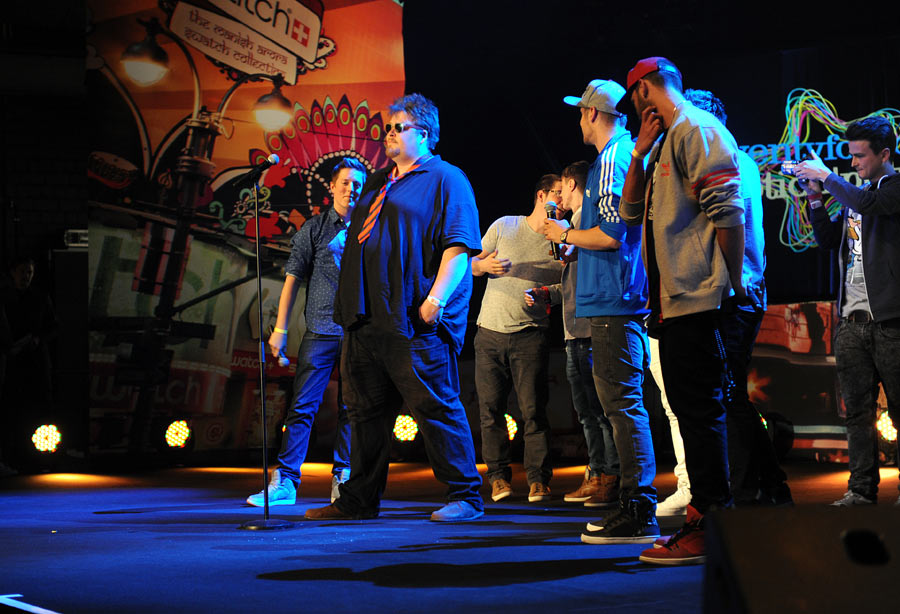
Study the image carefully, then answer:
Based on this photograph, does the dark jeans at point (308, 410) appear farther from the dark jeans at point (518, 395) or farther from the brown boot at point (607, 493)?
the brown boot at point (607, 493)

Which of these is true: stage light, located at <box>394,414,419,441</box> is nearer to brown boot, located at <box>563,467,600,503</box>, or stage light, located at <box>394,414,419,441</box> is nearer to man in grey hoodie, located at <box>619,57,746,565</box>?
brown boot, located at <box>563,467,600,503</box>

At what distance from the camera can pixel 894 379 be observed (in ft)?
13.1

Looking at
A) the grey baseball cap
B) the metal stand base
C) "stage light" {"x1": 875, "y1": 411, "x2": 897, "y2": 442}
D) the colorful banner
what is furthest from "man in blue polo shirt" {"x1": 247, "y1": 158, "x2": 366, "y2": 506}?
"stage light" {"x1": 875, "y1": 411, "x2": 897, "y2": 442}

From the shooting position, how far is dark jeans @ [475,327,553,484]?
5.00 meters

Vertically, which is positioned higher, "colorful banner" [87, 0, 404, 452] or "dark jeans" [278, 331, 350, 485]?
"colorful banner" [87, 0, 404, 452]

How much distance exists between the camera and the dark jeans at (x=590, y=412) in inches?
187

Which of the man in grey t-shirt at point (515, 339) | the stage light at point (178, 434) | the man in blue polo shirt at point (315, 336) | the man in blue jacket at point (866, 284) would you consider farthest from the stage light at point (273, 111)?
the man in blue jacket at point (866, 284)

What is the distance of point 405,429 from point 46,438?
2.52m

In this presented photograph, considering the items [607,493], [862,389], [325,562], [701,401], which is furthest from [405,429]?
[701,401]

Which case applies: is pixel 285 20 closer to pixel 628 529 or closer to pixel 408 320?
pixel 408 320

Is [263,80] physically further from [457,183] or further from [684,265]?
[684,265]

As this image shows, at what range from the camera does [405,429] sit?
7.28 metres

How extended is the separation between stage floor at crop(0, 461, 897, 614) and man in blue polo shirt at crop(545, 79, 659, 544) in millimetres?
253

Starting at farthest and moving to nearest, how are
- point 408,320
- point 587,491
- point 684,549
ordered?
point 587,491
point 408,320
point 684,549
